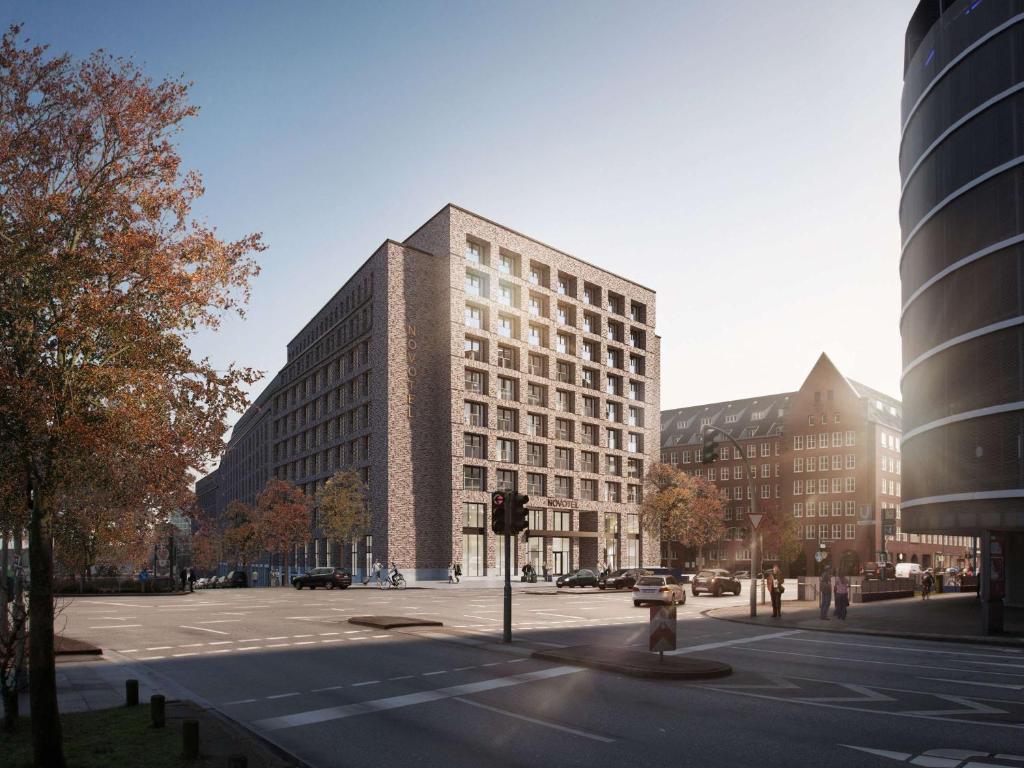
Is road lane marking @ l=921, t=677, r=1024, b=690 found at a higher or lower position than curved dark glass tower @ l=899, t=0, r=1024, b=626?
lower

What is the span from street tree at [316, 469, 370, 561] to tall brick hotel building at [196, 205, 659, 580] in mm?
1339

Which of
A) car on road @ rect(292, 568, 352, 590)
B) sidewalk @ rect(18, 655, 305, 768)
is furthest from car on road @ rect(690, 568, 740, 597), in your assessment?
sidewalk @ rect(18, 655, 305, 768)

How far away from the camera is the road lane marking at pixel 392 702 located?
39.0 ft

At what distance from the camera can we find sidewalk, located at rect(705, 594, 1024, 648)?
25284 millimetres

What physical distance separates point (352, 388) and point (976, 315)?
58965 millimetres

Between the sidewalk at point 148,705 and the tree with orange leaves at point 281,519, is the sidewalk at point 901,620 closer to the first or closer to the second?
the sidewalk at point 148,705

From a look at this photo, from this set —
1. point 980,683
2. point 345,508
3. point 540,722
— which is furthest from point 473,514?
point 540,722

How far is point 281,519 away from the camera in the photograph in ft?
250

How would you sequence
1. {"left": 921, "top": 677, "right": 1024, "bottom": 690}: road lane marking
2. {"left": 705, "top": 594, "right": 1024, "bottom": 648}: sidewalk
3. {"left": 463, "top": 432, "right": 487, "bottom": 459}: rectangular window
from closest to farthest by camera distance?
1. {"left": 921, "top": 677, "right": 1024, "bottom": 690}: road lane marking
2. {"left": 705, "top": 594, "right": 1024, "bottom": 648}: sidewalk
3. {"left": 463, "top": 432, "right": 487, "bottom": 459}: rectangular window

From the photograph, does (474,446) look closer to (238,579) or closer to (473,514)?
(473,514)

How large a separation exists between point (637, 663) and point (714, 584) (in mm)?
34176

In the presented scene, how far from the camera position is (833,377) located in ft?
364

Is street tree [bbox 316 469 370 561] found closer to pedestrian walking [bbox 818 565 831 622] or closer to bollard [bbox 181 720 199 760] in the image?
pedestrian walking [bbox 818 565 831 622]

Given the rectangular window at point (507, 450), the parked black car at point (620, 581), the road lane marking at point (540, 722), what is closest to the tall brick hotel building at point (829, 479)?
the rectangular window at point (507, 450)
